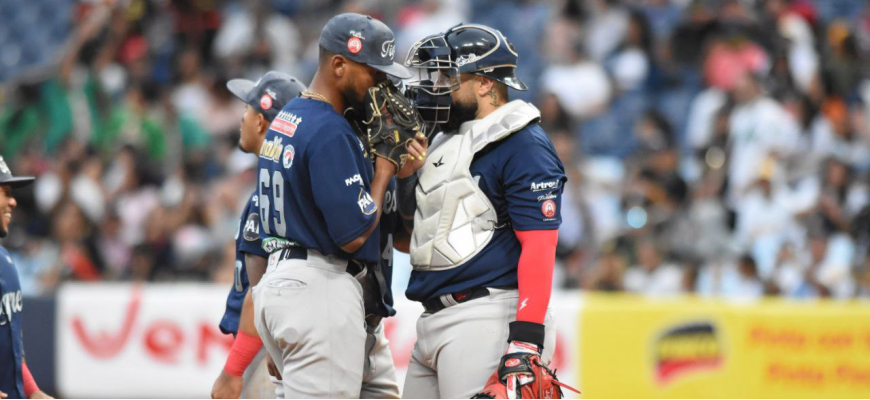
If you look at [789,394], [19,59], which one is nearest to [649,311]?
[789,394]

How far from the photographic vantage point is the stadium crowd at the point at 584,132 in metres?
9.67

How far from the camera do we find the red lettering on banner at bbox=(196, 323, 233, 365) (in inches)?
348

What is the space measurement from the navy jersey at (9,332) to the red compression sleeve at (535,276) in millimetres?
2099

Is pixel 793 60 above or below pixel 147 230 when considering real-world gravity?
above

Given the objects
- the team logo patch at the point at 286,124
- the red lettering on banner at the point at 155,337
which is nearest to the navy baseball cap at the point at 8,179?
the team logo patch at the point at 286,124

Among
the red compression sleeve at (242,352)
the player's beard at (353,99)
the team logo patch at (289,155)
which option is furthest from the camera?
the red compression sleeve at (242,352)

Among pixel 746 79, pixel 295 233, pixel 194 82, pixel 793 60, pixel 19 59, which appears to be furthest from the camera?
pixel 19 59

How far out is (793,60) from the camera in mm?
11289

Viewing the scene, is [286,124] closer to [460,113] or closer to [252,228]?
[252,228]

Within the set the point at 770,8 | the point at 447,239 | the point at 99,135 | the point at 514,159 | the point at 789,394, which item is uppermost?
the point at 770,8

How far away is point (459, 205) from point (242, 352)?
1.20 m

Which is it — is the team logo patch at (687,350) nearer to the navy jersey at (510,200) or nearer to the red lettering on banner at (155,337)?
the red lettering on banner at (155,337)

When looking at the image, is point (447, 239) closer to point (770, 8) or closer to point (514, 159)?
point (514, 159)

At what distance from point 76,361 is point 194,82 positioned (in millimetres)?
4084
